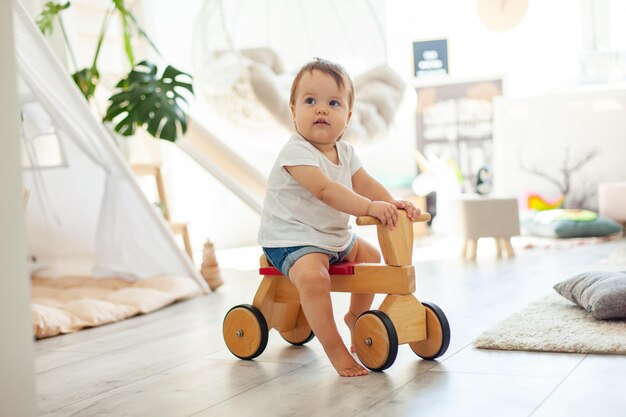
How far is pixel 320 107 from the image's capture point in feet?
5.48

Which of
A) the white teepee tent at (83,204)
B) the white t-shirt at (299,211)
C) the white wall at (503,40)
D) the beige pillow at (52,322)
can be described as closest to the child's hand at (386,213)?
the white t-shirt at (299,211)

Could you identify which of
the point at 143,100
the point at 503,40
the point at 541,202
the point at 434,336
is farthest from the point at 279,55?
the point at 434,336

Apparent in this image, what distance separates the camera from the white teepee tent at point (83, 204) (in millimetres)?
2753

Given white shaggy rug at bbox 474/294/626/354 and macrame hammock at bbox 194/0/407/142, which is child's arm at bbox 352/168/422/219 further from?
macrame hammock at bbox 194/0/407/142

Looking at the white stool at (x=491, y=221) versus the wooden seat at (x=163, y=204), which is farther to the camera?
the white stool at (x=491, y=221)

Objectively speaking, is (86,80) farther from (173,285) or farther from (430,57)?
(430,57)

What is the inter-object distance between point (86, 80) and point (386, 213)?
2.02 meters

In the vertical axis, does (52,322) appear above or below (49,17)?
below

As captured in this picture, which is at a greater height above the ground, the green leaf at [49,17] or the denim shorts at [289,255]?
the green leaf at [49,17]

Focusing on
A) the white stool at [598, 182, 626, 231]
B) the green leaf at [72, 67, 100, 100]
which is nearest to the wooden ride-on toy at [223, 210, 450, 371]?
the green leaf at [72, 67, 100, 100]

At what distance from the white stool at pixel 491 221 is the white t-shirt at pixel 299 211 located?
213 cm

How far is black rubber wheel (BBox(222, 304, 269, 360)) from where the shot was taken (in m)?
1.72

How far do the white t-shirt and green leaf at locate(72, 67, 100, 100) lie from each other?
5.60 feet

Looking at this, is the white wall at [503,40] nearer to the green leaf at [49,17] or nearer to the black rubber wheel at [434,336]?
the green leaf at [49,17]
